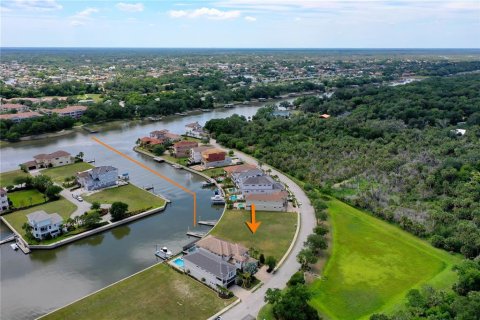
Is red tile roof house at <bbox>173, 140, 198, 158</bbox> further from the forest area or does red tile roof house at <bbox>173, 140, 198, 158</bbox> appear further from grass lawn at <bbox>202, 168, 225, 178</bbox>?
grass lawn at <bbox>202, 168, 225, 178</bbox>

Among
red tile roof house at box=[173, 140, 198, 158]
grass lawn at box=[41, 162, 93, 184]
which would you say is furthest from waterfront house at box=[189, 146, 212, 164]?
grass lawn at box=[41, 162, 93, 184]

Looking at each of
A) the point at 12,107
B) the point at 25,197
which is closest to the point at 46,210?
the point at 25,197

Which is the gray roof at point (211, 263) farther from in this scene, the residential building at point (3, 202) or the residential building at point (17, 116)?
the residential building at point (17, 116)

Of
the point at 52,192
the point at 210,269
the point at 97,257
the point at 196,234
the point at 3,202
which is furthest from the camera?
the point at 52,192

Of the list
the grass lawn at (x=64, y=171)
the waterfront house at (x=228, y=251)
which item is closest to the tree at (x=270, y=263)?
the waterfront house at (x=228, y=251)

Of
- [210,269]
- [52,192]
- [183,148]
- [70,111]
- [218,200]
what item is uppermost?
[70,111]

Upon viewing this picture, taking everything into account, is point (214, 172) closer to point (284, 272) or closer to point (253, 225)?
point (253, 225)
